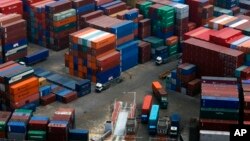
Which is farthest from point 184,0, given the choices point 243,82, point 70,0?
point 243,82

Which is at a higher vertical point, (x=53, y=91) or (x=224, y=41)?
(x=224, y=41)

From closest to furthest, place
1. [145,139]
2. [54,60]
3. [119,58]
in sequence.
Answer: [145,139], [119,58], [54,60]

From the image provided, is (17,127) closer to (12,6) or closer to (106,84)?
(106,84)

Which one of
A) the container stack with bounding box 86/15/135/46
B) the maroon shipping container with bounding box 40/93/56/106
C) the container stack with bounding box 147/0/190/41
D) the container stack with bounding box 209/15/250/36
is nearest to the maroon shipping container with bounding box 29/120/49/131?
the maroon shipping container with bounding box 40/93/56/106

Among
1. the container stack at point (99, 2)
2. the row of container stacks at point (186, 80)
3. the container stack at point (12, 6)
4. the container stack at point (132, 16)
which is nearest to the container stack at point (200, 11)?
the container stack at point (132, 16)

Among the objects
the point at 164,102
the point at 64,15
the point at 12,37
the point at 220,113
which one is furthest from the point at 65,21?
the point at 220,113

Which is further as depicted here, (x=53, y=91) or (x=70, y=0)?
(x=70, y=0)

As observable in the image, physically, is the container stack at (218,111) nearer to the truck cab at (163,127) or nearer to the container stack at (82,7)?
the truck cab at (163,127)

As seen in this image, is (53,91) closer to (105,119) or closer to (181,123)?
(105,119)
